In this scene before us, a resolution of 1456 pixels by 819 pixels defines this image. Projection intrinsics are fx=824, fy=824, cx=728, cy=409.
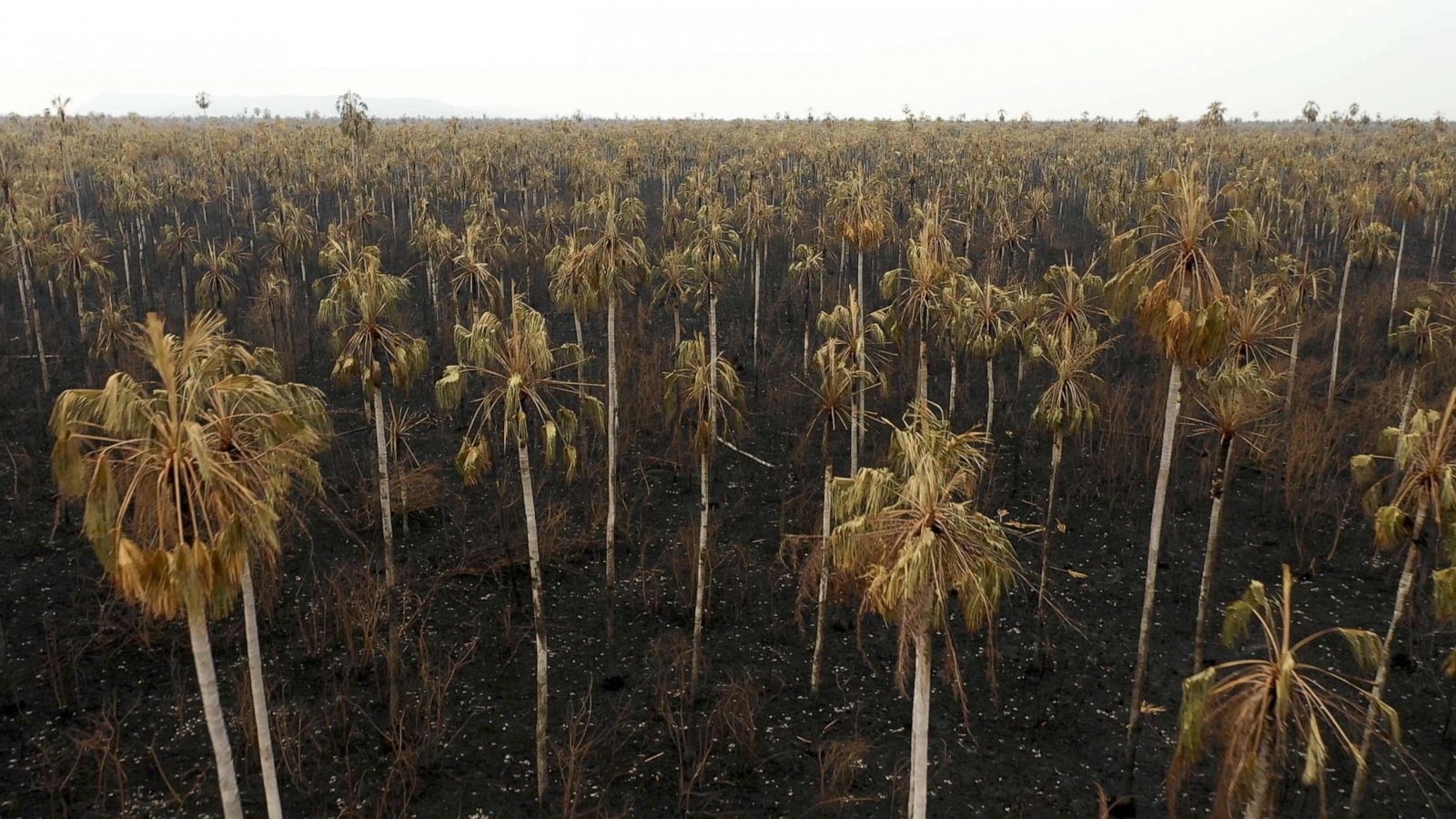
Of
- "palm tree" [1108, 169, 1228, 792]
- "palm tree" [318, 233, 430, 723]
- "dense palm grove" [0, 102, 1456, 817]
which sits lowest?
"dense palm grove" [0, 102, 1456, 817]

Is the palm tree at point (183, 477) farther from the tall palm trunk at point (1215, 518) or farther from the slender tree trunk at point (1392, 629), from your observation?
the slender tree trunk at point (1392, 629)

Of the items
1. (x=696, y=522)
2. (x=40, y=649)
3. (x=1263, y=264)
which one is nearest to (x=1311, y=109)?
(x=1263, y=264)

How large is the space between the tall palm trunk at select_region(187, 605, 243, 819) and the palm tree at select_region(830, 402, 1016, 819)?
7.61m

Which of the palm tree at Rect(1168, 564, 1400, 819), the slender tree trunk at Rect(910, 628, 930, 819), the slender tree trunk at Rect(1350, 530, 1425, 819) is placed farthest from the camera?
the slender tree trunk at Rect(1350, 530, 1425, 819)

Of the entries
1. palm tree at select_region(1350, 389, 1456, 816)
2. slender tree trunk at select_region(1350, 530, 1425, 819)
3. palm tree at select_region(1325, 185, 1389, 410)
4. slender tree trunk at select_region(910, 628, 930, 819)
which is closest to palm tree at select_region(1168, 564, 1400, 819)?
slender tree trunk at select_region(910, 628, 930, 819)

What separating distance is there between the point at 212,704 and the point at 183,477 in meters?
3.07

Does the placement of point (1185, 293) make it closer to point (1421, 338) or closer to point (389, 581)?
point (389, 581)

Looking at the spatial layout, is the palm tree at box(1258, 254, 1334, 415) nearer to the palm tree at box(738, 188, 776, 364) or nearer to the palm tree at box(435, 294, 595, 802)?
the palm tree at box(738, 188, 776, 364)

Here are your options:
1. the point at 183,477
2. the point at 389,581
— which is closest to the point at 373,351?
the point at 389,581

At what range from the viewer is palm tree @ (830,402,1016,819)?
952 cm

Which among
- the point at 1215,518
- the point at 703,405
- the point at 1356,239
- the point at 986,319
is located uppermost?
the point at 1356,239

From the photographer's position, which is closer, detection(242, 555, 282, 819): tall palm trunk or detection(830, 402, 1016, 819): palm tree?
detection(830, 402, 1016, 819): palm tree

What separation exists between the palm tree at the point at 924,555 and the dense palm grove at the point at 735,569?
64mm

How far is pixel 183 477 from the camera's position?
871 centimetres
